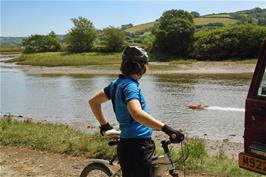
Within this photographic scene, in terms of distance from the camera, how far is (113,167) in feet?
16.1

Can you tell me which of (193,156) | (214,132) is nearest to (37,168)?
(193,156)

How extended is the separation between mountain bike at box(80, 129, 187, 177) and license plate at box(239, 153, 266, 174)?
0.79 m

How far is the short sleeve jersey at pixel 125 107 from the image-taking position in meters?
3.94

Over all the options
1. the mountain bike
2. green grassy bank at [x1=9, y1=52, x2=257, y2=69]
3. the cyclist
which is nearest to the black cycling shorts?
the cyclist

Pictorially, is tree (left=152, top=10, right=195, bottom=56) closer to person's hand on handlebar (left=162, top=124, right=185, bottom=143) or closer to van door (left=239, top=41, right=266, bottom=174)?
van door (left=239, top=41, right=266, bottom=174)

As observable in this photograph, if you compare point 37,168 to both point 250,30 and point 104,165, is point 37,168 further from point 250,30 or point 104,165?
point 250,30

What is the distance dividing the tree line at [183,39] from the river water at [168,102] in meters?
14.5

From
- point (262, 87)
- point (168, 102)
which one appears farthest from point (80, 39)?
point (262, 87)

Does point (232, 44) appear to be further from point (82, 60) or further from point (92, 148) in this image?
point (92, 148)

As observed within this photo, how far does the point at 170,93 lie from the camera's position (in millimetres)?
29234

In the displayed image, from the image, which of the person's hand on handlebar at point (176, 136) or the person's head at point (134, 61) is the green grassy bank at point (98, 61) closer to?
the person's head at point (134, 61)

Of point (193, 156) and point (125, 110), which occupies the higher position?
point (125, 110)

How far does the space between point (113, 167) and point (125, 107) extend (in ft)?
3.73

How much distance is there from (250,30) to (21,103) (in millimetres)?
35950
